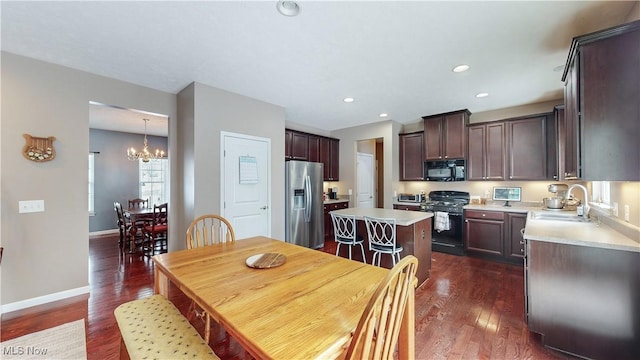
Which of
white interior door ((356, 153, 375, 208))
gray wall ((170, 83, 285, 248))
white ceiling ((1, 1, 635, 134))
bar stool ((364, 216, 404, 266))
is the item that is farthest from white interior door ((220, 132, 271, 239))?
white interior door ((356, 153, 375, 208))

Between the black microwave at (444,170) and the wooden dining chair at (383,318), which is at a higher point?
the black microwave at (444,170)

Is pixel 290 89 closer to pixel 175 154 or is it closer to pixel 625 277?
pixel 175 154

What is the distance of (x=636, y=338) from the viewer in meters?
1.56

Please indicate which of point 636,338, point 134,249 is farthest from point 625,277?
point 134,249

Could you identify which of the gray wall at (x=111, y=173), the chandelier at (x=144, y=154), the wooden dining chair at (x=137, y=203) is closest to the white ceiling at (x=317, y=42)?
the chandelier at (x=144, y=154)

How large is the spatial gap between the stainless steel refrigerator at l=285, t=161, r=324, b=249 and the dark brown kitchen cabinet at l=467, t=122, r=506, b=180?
277cm

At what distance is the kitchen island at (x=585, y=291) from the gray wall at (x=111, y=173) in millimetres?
7996

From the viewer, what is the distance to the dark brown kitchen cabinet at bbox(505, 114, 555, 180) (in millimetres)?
3678

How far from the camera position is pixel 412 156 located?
5004mm

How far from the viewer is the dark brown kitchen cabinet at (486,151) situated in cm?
402

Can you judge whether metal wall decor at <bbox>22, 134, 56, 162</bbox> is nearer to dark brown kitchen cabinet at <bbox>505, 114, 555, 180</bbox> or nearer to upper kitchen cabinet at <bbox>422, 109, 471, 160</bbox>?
upper kitchen cabinet at <bbox>422, 109, 471, 160</bbox>

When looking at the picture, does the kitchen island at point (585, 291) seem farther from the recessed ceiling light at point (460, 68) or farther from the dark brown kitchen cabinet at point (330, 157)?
the dark brown kitchen cabinet at point (330, 157)

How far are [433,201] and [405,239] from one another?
2.28 metres

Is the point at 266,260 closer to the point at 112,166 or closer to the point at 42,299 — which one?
the point at 42,299
